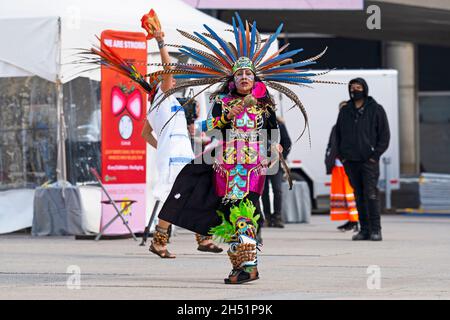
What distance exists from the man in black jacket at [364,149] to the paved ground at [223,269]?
395 mm

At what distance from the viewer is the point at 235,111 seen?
999 cm

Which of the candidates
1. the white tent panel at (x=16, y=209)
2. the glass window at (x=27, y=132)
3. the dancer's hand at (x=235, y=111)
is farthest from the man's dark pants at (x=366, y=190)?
the dancer's hand at (x=235, y=111)

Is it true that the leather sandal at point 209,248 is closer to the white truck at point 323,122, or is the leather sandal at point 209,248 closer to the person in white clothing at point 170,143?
the person in white clothing at point 170,143

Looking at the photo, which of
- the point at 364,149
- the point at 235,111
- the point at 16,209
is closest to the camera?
the point at 235,111

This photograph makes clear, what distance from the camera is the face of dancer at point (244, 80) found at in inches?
398

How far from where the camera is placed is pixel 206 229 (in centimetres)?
1045

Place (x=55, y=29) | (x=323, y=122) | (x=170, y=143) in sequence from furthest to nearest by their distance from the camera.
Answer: (x=323, y=122) < (x=55, y=29) < (x=170, y=143)

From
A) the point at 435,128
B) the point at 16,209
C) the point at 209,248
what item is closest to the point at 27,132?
the point at 16,209

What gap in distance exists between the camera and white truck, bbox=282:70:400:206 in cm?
2450

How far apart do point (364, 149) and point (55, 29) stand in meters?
4.16

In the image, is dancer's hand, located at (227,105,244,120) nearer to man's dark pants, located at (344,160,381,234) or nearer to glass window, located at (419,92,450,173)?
man's dark pants, located at (344,160,381,234)

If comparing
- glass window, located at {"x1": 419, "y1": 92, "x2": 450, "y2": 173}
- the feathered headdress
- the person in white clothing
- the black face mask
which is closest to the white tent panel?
the person in white clothing

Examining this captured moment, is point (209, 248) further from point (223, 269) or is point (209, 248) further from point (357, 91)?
point (357, 91)

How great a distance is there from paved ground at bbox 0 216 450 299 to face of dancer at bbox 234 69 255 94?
4.94 ft
